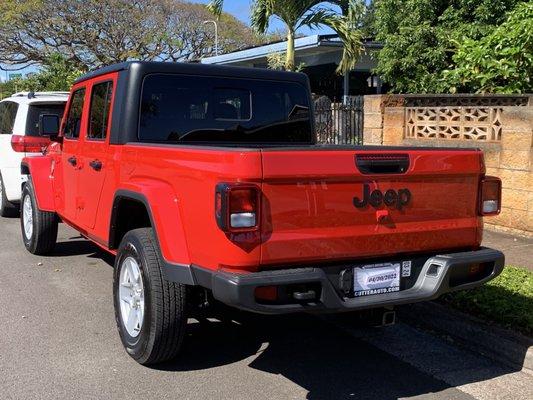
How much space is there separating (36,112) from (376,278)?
663 centimetres

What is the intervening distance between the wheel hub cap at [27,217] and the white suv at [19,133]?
123 cm

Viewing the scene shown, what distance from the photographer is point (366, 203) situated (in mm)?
3496

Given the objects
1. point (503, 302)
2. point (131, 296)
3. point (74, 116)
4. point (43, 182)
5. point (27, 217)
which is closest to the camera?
point (131, 296)

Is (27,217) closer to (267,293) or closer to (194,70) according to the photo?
(194,70)

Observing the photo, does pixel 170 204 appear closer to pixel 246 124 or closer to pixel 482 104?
pixel 246 124

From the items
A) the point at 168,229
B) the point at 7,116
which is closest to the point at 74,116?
the point at 168,229

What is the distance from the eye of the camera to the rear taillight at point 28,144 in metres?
8.62

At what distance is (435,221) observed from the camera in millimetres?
3787

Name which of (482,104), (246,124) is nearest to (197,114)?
(246,124)

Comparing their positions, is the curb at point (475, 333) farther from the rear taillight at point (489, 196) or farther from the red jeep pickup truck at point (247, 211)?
the rear taillight at point (489, 196)

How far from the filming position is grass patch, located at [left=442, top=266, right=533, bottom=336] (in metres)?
4.47

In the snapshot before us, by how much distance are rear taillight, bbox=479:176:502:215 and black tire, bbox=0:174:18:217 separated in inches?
303

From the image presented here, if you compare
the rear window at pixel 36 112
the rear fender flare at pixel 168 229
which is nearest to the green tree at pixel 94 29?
the rear window at pixel 36 112

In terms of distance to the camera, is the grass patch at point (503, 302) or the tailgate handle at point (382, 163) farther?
the grass patch at point (503, 302)
